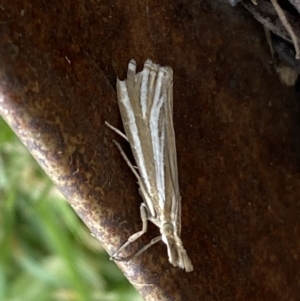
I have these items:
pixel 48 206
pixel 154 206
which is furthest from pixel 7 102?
pixel 48 206

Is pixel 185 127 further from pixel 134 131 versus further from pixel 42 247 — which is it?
pixel 42 247

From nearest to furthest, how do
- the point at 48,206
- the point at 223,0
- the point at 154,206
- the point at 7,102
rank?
1. the point at 7,102
2. the point at 154,206
3. the point at 223,0
4. the point at 48,206

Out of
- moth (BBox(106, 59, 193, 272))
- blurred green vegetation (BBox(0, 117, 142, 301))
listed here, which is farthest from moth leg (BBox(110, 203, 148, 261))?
blurred green vegetation (BBox(0, 117, 142, 301))

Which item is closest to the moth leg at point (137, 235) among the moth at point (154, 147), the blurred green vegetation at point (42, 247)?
the moth at point (154, 147)

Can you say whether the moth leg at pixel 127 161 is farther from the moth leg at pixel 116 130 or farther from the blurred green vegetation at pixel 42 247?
the blurred green vegetation at pixel 42 247

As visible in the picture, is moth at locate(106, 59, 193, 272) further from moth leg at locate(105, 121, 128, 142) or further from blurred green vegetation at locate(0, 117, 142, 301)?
blurred green vegetation at locate(0, 117, 142, 301)

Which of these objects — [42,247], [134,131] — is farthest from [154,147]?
[42,247]

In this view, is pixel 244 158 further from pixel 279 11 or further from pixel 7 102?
pixel 7 102
